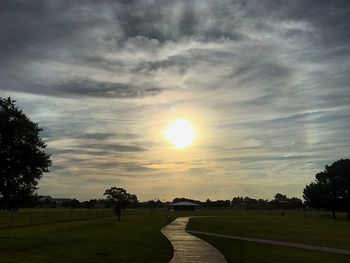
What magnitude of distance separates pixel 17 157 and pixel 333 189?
81030mm

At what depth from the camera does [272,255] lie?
72.3ft

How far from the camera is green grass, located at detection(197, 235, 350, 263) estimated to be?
66.3 feet

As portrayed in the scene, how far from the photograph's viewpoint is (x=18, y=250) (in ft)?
76.4

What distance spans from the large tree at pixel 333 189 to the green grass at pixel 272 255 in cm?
7374

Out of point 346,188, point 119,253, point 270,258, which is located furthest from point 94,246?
point 346,188

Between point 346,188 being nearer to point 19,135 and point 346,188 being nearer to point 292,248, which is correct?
point 292,248

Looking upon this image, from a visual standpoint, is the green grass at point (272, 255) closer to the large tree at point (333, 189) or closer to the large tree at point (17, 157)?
the large tree at point (17, 157)

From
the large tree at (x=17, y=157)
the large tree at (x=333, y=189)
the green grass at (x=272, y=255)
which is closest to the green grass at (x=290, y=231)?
the green grass at (x=272, y=255)

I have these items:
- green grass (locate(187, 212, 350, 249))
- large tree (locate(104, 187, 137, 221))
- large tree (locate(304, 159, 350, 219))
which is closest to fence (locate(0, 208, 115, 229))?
large tree (locate(104, 187, 137, 221))

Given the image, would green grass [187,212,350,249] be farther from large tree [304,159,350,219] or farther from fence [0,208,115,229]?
large tree [304,159,350,219]

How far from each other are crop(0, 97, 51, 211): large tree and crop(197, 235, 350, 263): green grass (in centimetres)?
1280

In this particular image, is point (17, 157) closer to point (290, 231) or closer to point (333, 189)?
point (290, 231)

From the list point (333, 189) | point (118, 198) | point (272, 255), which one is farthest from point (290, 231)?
point (333, 189)

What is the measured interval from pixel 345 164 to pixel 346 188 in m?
5.43
